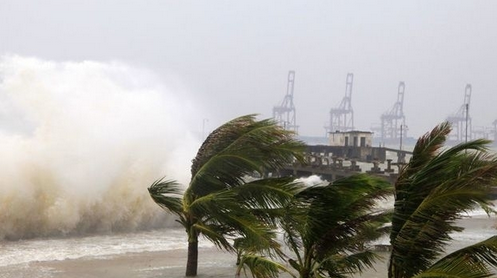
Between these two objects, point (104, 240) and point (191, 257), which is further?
point (104, 240)

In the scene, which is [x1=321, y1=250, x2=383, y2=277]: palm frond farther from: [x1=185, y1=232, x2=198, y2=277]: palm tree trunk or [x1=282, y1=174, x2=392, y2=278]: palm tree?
[x1=185, y1=232, x2=198, y2=277]: palm tree trunk

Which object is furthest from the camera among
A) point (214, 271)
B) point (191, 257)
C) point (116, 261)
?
point (116, 261)

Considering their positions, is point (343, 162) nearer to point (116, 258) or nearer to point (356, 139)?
point (356, 139)

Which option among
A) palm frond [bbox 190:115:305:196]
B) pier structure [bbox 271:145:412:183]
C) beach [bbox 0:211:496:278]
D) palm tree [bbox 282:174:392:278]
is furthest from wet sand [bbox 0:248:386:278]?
pier structure [bbox 271:145:412:183]

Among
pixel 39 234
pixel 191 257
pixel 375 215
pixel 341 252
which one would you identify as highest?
pixel 375 215

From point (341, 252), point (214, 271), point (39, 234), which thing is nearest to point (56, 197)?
point (39, 234)

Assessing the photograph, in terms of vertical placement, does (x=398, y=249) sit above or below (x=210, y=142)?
below

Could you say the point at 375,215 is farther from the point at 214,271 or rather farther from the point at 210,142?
the point at 214,271

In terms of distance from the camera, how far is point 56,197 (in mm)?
19203

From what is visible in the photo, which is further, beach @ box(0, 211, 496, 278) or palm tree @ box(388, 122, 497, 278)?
beach @ box(0, 211, 496, 278)

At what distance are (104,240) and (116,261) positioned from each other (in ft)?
11.7

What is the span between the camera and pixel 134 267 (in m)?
13.1

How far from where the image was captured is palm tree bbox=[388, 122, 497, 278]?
557 centimetres

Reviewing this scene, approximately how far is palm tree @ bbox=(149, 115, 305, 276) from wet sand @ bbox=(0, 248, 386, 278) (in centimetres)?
197
